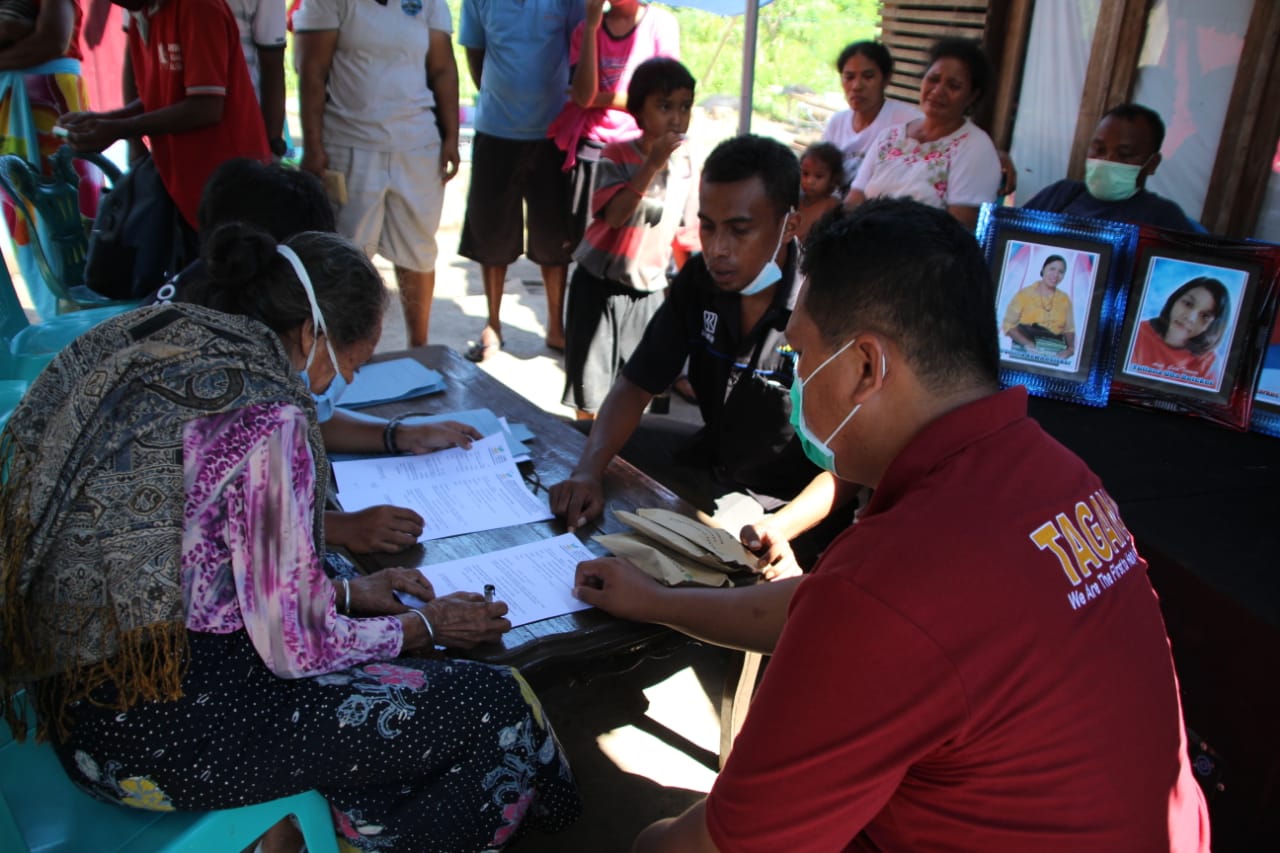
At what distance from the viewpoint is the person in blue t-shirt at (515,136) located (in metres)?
4.42

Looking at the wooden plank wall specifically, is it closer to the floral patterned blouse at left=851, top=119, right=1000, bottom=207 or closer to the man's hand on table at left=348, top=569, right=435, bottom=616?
the floral patterned blouse at left=851, top=119, right=1000, bottom=207

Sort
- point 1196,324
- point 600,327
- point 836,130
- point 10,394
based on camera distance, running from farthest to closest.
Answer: point 836,130
point 600,327
point 10,394
point 1196,324

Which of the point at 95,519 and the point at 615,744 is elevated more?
the point at 95,519

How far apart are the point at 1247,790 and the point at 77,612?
2.13 metres

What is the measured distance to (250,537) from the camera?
1.30 m

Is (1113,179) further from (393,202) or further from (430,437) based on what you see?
(393,202)

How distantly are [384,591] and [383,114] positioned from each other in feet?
9.83

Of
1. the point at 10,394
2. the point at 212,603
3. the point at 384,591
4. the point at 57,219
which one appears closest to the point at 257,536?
the point at 212,603

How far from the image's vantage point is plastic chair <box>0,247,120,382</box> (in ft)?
9.81

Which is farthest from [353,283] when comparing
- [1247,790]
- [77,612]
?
[1247,790]

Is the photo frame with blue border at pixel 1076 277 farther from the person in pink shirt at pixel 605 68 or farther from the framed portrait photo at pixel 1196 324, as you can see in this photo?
the person in pink shirt at pixel 605 68

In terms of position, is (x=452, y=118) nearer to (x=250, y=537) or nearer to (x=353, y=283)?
(x=353, y=283)

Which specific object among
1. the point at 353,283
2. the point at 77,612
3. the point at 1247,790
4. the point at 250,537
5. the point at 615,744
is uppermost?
the point at 353,283

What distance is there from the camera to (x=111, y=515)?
→ 1269 mm
